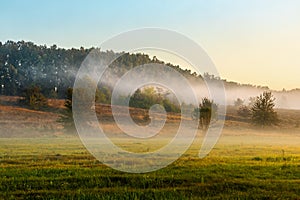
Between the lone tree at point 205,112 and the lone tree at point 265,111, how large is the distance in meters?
21.8

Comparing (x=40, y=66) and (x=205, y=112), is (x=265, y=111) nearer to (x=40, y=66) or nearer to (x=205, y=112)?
(x=205, y=112)

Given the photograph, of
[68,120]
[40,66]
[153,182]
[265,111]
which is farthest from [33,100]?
[153,182]

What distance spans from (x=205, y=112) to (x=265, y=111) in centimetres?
2740

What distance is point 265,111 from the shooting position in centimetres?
8406

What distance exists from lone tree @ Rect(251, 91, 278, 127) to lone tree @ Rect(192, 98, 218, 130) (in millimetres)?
21782

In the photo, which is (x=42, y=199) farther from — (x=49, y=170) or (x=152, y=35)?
(x=152, y=35)

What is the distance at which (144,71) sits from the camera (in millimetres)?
32031

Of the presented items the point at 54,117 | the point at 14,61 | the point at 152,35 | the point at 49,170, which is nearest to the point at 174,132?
the point at 54,117

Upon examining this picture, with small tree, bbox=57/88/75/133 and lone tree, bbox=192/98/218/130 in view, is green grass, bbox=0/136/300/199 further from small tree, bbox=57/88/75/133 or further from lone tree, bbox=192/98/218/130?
small tree, bbox=57/88/75/133

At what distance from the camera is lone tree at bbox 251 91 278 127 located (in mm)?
82500

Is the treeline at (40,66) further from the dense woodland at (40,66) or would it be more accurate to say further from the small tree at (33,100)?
the small tree at (33,100)

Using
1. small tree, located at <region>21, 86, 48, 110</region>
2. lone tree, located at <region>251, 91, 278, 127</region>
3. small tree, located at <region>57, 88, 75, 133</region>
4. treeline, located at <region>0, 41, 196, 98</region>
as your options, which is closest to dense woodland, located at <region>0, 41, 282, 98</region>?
treeline, located at <region>0, 41, 196, 98</region>

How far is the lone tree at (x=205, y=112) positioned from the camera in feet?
191

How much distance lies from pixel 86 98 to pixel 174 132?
730 inches
